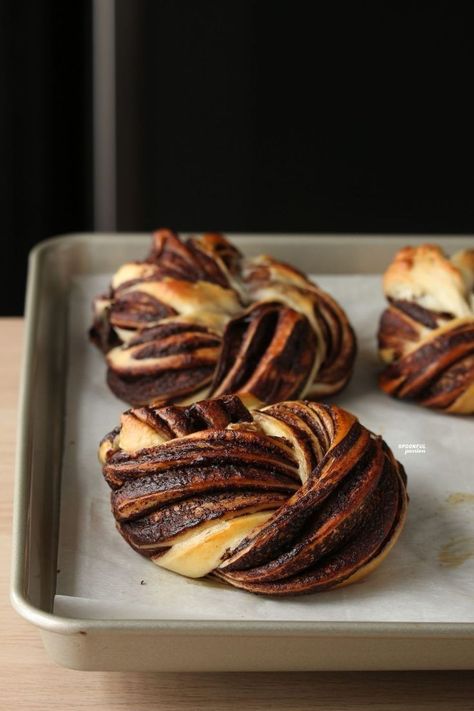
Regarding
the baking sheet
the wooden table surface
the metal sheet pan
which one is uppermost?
the metal sheet pan

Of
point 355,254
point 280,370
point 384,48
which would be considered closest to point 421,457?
point 280,370

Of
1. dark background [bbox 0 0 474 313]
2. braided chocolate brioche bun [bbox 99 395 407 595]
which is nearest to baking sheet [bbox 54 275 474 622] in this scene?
braided chocolate brioche bun [bbox 99 395 407 595]

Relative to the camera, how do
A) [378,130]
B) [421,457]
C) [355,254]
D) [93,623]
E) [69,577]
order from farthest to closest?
[378,130], [355,254], [421,457], [69,577], [93,623]

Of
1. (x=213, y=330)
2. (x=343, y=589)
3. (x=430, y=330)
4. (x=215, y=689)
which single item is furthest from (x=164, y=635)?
(x=430, y=330)

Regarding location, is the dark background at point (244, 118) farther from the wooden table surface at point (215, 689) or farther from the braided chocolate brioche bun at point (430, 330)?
the wooden table surface at point (215, 689)

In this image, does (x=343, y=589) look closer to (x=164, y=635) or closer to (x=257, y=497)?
(x=257, y=497)

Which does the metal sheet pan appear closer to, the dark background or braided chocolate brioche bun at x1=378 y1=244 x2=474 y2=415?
braided chocolate brioche bun at x1=378 y1=244 x2=474 y2=415

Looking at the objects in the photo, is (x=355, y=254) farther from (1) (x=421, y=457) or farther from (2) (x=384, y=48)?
(2) (x=384, y=48)
